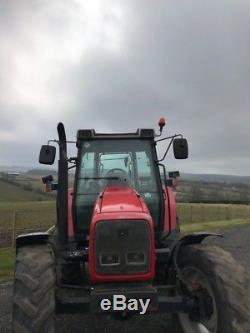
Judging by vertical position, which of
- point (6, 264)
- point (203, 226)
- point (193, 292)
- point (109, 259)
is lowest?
point (6, 264)

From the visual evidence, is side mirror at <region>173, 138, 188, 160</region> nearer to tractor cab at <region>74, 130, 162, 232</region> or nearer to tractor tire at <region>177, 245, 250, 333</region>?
tractor cab at <region>74, 130, 162, 232</region>

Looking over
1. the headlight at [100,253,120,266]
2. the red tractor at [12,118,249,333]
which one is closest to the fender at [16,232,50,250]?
the red tractor at [12,118,249,333]

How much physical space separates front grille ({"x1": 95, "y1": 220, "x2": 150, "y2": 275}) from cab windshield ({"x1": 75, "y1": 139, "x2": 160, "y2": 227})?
1255 millimetres

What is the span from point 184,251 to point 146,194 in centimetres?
96

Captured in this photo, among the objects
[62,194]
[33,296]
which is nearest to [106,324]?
[62,194]

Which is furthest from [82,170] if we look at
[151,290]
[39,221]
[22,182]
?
[22,182]

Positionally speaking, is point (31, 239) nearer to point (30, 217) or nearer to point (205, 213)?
point (30, 217)

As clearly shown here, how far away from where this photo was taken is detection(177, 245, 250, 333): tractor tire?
15.2 feet

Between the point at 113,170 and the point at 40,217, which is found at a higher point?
the point at 113,170

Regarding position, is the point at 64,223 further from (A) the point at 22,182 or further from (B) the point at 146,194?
(A) the point at 22,182

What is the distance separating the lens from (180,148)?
20.7 ft

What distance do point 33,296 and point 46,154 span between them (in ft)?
7.10

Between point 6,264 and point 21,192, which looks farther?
point 21,192

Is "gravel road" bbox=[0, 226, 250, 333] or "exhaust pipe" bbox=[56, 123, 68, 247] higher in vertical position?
"exhaust pipe" bbox=[56, 123, 68, 247]
